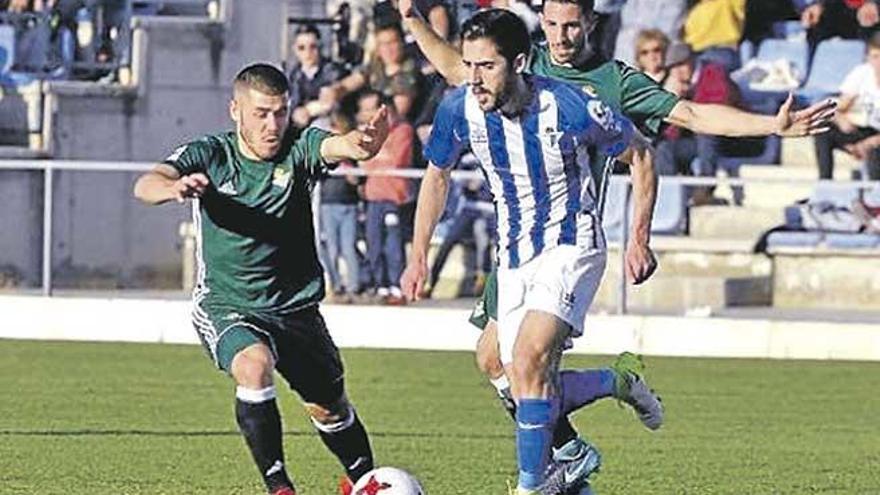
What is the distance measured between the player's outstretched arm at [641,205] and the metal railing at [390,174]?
32.5 ft

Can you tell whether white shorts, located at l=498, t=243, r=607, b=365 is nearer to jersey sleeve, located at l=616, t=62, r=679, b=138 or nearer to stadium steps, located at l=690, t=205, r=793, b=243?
jersey sleeve, located at l=616, t=62, r=679, b=138

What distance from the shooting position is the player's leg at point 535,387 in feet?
33.9

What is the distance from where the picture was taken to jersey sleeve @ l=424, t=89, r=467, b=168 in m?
10.5

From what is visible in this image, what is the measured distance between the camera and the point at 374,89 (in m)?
23.4

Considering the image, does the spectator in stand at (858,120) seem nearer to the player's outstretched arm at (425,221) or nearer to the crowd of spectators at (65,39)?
the crowd of spectators at (65,39)

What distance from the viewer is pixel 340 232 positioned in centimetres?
2158

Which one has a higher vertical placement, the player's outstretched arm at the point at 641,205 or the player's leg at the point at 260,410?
the player's outstretched arm at the point at 641,205

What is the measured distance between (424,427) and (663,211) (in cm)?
778

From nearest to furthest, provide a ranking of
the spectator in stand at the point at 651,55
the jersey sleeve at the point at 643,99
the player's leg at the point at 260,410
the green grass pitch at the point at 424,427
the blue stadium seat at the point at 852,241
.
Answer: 1. the player's leg at the point at 260,410
2. the jersey sleeve at the point at 643,99
3. the green grass pitch at the point at 424,427
4. the spectator in stand at the point at 651,55
5. the blue stadium seat at the point at 852,241

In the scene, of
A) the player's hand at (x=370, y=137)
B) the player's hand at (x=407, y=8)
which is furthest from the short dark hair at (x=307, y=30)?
the player's hand at (x=370, y=137)

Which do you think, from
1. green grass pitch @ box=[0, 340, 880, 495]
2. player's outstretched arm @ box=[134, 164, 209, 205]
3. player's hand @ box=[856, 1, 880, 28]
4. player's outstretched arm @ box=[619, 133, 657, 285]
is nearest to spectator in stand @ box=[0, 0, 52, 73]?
green grass pitch @ box=[0, 340, 880, 495]

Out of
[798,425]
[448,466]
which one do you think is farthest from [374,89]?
[448,466]

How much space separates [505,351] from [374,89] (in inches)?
514

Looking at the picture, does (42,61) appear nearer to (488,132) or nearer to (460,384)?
(460,384)
